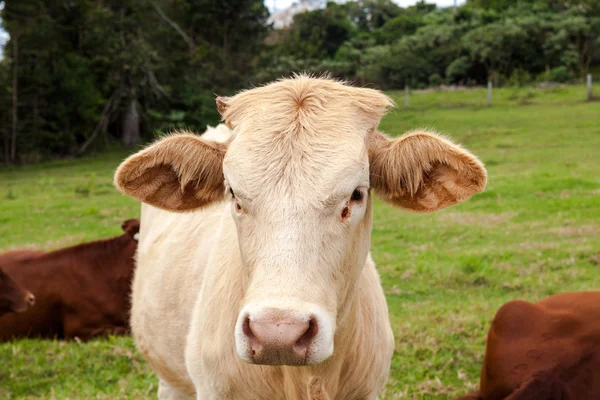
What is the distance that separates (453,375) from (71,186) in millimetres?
14995

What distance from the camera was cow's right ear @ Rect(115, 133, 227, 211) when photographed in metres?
3.25

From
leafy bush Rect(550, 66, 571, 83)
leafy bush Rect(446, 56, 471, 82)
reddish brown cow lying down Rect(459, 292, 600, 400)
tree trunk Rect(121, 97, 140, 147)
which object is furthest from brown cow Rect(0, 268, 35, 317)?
leafy bush Rect(446, 56, 471, 82)

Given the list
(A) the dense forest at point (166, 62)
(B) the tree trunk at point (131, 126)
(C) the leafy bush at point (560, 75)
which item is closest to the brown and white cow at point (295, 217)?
(A) the dense forest at point (166, 62)

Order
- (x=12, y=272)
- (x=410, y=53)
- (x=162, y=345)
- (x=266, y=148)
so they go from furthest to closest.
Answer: (x=410, y=53) → (x=12, y=272) → (x=162, y=345) → (x=266, y=148)

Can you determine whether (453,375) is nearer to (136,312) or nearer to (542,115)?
(136,312)

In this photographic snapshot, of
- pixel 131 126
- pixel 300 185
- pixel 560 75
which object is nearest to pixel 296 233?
pixel 300 185

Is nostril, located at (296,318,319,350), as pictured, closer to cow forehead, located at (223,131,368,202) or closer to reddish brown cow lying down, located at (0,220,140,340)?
cow forehead, located at (223,131,368,202)

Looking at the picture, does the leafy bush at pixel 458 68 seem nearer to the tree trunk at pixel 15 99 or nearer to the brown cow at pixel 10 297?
the tree trunk at pixel 15 99

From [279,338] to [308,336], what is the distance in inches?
4.7

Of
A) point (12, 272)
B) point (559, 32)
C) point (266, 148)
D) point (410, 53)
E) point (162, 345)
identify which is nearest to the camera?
point (266, 148)

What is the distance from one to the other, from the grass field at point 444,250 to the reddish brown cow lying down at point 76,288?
39cm

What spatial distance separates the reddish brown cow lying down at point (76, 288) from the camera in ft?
26.0

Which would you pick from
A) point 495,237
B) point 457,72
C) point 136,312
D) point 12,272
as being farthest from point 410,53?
point 136,312

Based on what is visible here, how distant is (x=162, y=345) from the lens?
443 cm
